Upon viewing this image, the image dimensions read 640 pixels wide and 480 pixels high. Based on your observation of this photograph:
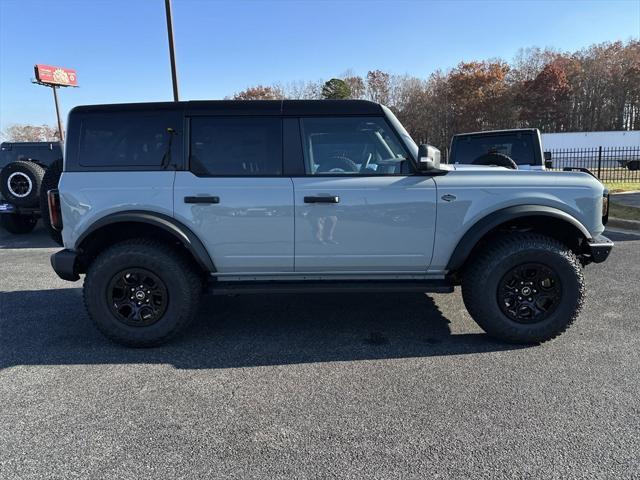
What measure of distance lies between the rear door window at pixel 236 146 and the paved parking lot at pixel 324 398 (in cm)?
147

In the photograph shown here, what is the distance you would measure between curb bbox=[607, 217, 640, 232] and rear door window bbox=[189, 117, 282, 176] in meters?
7.60

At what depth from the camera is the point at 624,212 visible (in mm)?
9180

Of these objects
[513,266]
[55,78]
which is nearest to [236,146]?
[513,266]

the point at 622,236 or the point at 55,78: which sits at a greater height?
the point at 55,78

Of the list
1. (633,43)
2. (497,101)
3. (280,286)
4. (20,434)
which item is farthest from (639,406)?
(633,43)

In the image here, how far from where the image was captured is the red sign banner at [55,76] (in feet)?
105

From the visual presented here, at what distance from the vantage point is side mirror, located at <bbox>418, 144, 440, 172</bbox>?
3465 mm

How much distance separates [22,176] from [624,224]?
37.0 ft

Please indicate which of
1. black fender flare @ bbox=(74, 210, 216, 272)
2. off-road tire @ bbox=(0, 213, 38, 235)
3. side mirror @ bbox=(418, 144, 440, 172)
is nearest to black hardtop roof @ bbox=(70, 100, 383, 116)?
side mirror @ bbox=(418, 144, 440, 172)

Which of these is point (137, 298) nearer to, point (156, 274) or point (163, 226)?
point (156, 274)

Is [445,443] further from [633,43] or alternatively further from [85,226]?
[633,43]

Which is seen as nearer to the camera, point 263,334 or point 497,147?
point 263,334

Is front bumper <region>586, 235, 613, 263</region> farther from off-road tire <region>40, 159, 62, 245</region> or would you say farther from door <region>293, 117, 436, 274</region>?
off-road tire <region>40, 159, 62, 245</region>

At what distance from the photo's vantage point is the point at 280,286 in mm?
A: 3756
